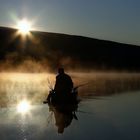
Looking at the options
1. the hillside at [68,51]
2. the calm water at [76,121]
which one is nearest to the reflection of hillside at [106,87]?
the calm water at [76,121]

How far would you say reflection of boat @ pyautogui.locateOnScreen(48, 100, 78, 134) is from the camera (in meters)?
19.4

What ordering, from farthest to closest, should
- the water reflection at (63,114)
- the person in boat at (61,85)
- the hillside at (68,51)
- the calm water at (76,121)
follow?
the hillside at (68,51)
the person in boat at (61,85)
the water reflection at (63,114)
the calm water at (76,121)

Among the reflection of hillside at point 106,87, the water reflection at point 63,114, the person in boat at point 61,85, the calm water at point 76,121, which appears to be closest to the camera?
the calm water at point 76,121

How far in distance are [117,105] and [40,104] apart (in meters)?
4.06

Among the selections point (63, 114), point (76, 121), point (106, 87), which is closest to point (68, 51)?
point (106, 87)

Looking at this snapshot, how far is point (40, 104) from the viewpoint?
86.5 feet

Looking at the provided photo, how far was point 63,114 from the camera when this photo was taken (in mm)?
22297

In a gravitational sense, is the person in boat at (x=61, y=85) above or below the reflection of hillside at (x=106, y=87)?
below

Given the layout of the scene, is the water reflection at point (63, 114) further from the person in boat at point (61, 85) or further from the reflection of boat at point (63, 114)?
the person in boat at point (61, 85)

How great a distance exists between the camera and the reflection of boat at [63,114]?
762 inches

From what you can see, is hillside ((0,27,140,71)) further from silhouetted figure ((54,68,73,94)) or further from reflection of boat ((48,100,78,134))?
reflection of boat ((48,100,78,134))

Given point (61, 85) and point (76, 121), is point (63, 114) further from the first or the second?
point (61, 85)

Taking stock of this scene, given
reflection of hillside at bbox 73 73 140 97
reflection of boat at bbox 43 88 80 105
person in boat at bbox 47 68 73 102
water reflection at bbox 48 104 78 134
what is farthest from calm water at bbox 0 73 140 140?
reflection of hillside at bbox 73 73 140 97

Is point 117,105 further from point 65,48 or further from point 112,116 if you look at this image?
point 65,48
